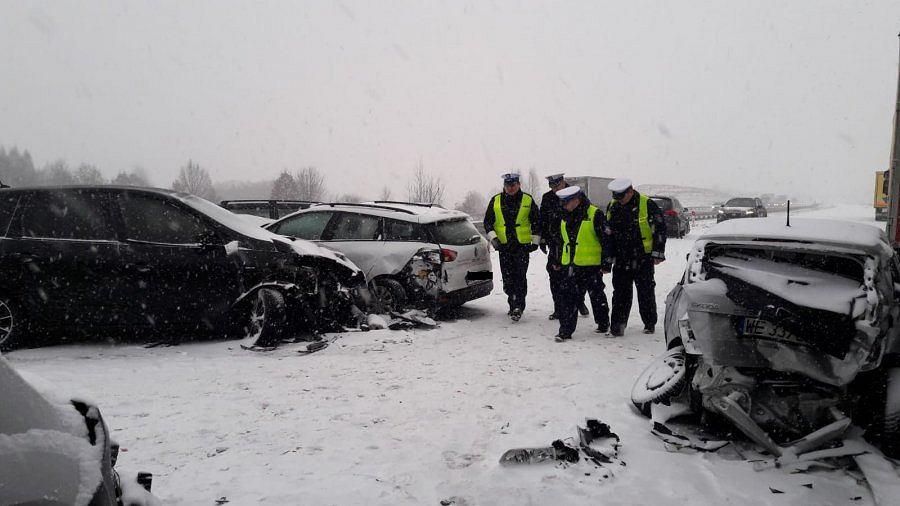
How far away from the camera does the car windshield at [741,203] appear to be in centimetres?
2988

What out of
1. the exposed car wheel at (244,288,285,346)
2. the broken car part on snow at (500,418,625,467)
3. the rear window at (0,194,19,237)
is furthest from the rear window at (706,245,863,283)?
the rear window at (0,194,19,237)

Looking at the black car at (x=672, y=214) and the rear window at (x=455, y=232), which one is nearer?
the rear window at (x=455, y=232)

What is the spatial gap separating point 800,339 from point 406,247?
491 cm

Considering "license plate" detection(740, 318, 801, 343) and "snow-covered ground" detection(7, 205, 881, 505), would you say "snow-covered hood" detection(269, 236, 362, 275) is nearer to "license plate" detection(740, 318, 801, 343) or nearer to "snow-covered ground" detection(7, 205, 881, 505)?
"snow-covered ground" detection(7, 205, 881, 505)

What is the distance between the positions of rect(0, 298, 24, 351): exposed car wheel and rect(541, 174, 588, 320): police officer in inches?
231

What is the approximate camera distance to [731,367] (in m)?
3.61

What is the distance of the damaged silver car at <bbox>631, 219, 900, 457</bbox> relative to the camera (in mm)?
3316

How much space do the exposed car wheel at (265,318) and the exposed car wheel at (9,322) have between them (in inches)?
84.2

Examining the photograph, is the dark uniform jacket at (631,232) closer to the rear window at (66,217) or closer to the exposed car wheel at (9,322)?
the rear window at (66,217)

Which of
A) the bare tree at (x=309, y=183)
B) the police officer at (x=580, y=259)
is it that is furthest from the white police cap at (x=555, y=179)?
the bare tree at (x=309, y=183)

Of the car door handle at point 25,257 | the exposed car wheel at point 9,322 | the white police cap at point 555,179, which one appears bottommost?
the exposed car wheel at point 9,322

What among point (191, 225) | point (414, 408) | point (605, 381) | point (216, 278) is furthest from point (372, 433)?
point (191, 225)

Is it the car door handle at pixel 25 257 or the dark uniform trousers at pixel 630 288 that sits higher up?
the car door handle at pixel 25 257

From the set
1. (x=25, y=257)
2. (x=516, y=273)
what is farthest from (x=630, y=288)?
(x=25, y=257)
